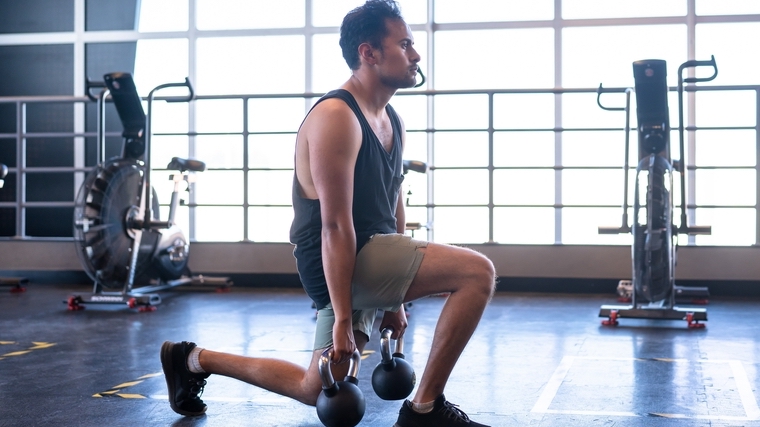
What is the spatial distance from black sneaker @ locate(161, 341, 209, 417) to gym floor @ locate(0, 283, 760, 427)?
0.04m

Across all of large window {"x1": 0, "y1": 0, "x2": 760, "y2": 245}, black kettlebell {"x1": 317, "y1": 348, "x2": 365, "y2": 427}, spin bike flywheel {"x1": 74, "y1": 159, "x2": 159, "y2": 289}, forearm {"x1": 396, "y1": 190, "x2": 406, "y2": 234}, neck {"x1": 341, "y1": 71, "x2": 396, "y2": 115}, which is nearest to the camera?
black kettlebell {"x1": 317, "y1": 348, "x2": 365, "y2": 427}

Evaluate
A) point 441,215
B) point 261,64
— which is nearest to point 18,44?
point 261,64

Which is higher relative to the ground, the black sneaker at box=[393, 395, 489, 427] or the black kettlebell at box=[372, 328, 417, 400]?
the black kettlebell at box=[372, 328, 417, 400]

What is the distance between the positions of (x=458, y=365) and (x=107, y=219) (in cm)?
261

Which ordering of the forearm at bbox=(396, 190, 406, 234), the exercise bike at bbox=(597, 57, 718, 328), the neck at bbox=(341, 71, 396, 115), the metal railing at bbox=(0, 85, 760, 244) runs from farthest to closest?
the metal railing at bbox=(0, 85, 760, 244) < the exercise bike at bbox=(597, 57, 718, 328) < the forearm at bbox=(396, 190, 406, 234) < the neck at bbox=(341, 71, 396, 115)

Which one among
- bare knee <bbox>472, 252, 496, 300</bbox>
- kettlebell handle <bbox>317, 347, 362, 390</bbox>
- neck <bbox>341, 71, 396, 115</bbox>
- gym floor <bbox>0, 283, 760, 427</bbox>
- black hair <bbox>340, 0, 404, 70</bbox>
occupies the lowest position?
gym floor <bbox>0, 283, 760, 427</bbox>

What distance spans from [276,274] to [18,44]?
3.64m

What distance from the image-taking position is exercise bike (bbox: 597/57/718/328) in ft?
14.1

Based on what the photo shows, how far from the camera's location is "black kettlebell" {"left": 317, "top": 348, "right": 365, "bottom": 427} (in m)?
1.88

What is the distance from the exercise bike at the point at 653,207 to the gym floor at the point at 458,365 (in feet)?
0.39

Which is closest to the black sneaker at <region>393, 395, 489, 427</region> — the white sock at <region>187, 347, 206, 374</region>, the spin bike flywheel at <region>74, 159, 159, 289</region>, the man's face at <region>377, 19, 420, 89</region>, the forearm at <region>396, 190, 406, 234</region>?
the forearm at <region>396, 190, 406, 234</region>

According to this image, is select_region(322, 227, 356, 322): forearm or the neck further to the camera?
the neck

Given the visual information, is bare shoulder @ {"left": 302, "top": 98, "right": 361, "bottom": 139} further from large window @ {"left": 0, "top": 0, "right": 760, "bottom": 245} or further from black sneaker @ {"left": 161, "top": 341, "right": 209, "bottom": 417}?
large window @ {"left": 0, "top": 0, "right": 760, "bottom": 245}

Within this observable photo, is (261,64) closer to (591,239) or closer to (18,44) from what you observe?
(18,44)
